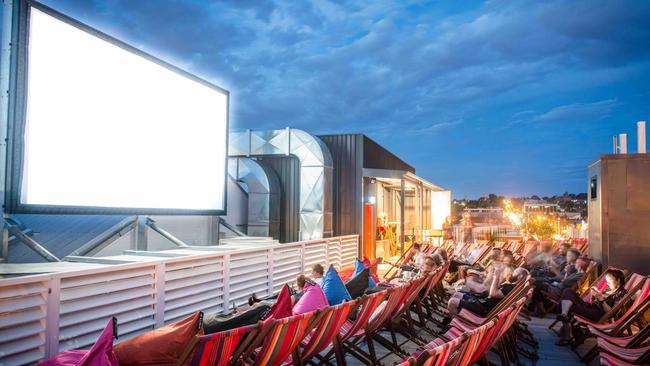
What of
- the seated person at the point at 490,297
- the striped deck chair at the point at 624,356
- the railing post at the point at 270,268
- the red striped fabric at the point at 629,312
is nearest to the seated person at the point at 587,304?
the red striped fabric at the point at 629,312

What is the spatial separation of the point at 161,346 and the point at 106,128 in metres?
3.76

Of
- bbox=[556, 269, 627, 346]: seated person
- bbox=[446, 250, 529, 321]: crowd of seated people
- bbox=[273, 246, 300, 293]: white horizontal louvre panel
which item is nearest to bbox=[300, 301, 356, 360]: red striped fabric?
bbox=[446, 250, 529, 321]: crowd of seated people

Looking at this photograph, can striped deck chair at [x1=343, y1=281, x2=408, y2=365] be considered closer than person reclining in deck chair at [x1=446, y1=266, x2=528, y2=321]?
Yes

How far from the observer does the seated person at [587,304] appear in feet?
16.2

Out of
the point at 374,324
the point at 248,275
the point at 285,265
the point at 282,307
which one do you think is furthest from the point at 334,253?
the point at 282,307

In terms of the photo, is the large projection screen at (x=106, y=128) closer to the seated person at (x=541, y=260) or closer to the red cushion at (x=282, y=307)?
the red cushion at (x=282, y=307)

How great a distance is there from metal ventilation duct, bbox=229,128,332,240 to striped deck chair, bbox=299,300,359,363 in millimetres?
8727

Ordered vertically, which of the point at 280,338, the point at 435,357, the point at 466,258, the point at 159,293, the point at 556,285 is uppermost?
the point at 435,357

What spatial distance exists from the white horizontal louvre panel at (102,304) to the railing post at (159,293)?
0.04 meters

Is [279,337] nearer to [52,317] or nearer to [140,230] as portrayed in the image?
[52,317]

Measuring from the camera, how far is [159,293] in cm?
459

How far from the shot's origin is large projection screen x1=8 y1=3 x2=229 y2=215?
446 cm

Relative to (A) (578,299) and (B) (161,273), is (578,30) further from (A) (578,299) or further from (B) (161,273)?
(B) (161,273)

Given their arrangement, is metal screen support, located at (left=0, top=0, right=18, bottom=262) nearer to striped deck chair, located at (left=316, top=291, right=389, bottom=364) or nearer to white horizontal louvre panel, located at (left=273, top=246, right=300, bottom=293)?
striped deck chair, located at (left=316, top=291, right=389, bottom=364)
